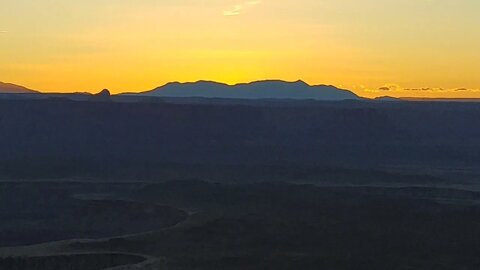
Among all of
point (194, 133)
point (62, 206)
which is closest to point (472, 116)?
point (194, 133)

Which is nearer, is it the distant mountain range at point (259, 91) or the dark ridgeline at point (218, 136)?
the dark ridgeline at point (218, 136)

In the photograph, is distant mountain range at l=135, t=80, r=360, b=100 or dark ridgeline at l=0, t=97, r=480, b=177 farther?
distant mountain range at l=135, t=80, r=360, b=100

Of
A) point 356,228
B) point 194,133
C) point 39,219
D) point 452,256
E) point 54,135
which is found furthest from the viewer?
point 194,133

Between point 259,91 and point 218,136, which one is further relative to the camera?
point 259,91

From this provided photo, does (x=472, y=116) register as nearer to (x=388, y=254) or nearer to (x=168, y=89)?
(x=388, y=254)
